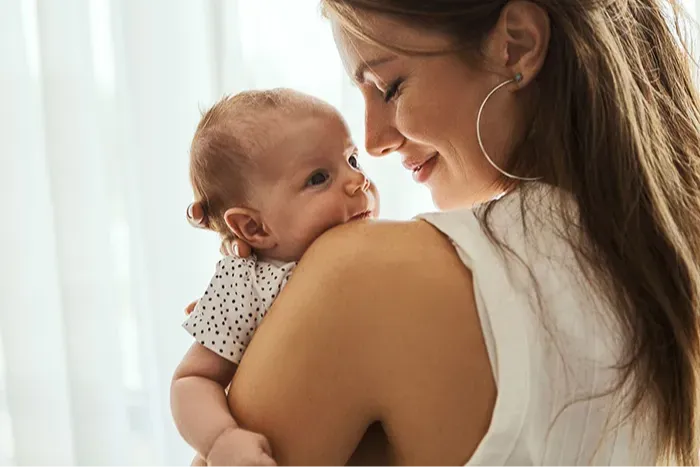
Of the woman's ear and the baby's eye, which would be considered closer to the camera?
the woman's ear

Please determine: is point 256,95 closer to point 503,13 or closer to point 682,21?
point 503,13

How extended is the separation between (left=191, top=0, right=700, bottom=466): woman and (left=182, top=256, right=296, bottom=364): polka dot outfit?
0.10 m

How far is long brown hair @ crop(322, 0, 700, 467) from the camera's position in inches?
32.6

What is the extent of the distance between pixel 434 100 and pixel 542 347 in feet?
1.10

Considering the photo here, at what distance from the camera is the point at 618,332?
0.81 metres

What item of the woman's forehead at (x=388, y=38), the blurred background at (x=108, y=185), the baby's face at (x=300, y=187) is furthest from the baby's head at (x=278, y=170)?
the blurred background at (x=108, y=185)

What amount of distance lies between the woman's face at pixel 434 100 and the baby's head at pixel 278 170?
64 millimetres

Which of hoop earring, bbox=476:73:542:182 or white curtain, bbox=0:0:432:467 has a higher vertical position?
hoop earring, bbox=476:73:542:182

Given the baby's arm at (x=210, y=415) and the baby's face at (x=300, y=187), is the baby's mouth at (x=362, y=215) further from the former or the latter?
the baby's arm at (x=210, y=415)

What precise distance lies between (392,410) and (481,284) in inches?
5.6

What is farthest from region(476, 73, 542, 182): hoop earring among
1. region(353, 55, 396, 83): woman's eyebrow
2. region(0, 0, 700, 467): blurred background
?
region(0, 0, 700, 467): blurred background

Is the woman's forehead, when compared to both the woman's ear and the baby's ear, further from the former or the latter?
the baby's ear

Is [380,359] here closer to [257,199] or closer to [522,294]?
[522,294]

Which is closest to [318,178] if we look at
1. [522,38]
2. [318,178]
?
[318,178]
